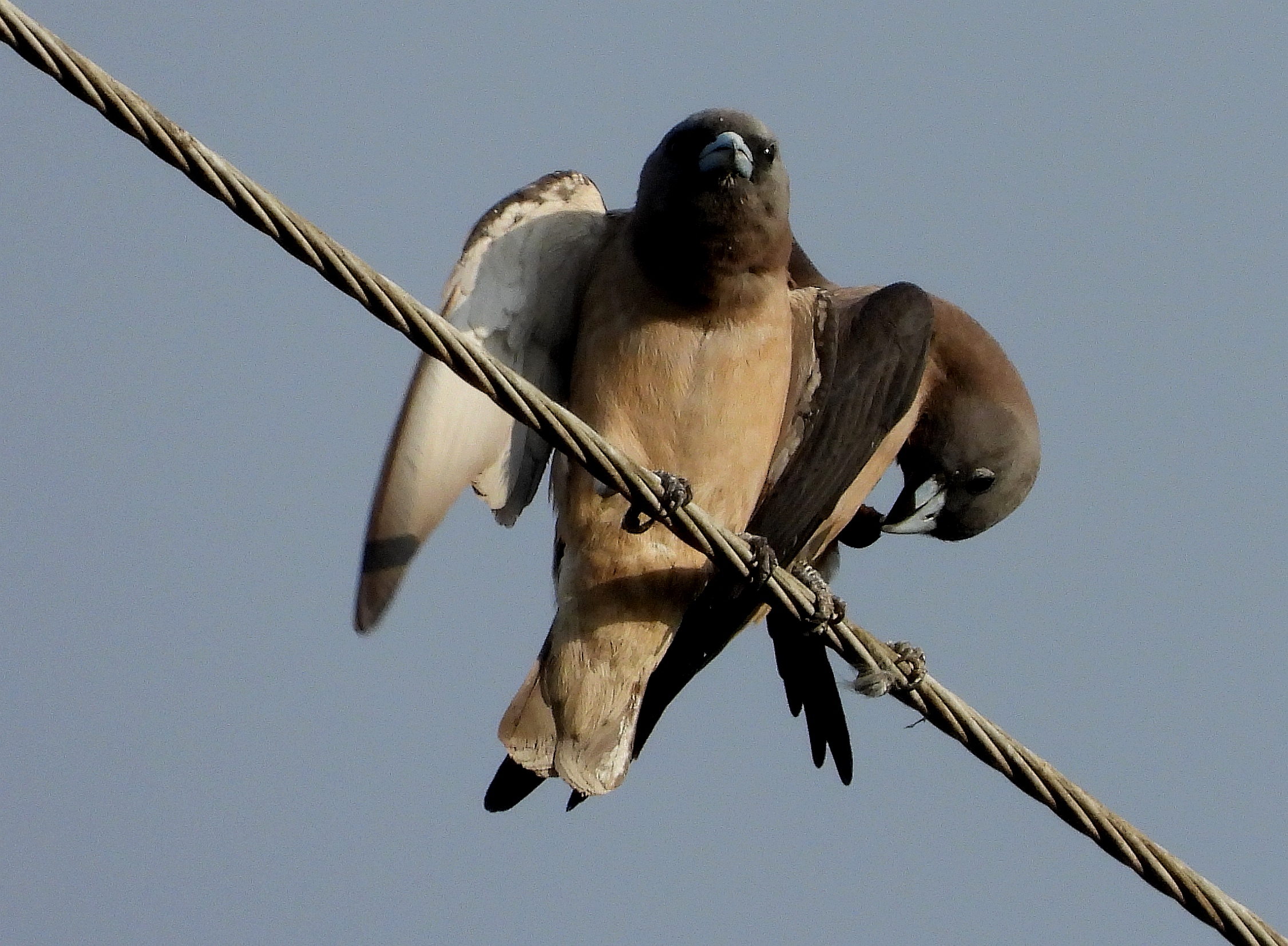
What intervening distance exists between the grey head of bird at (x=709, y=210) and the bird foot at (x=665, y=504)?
2.30 feet

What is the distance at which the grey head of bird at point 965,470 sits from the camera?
7.40 m

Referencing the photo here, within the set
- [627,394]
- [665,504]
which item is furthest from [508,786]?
[665,504]

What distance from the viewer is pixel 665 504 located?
4.29m

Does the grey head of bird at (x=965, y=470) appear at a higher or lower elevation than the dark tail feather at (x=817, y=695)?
higher

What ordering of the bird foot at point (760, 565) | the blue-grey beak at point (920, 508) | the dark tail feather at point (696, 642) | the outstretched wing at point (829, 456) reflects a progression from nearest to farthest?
the bird foot at point (760, 565), the dark tail feather at point (696, 642), the outstretched wing at point (829, 456), the blue-grey beak at point (920, 508)

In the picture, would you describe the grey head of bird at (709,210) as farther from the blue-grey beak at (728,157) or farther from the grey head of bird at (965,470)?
the grey head of bird at (965,470)

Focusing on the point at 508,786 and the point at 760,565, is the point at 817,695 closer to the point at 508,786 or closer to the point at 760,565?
the point at 508,786

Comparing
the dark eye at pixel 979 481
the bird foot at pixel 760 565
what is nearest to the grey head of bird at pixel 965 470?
the dark eye at pixel 979 481

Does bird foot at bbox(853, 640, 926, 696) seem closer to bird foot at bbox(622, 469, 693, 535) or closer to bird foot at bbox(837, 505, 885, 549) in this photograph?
Answer: bird foot at bbox(622, 469, 693, 535)

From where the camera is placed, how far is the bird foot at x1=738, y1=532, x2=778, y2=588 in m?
4.62

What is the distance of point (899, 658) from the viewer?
5.34m

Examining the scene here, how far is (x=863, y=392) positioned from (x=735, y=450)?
2.05 feet

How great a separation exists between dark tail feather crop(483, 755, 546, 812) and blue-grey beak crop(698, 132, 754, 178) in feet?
7.07

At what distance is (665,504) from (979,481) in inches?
138
